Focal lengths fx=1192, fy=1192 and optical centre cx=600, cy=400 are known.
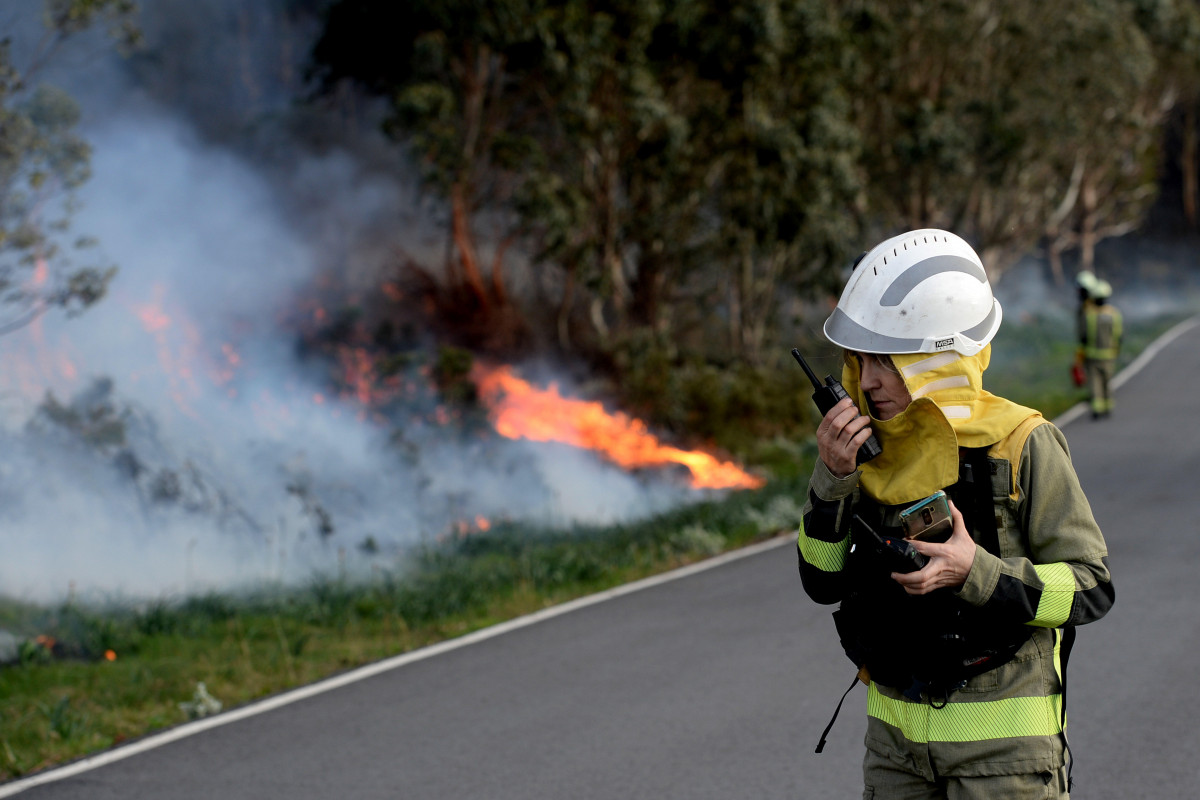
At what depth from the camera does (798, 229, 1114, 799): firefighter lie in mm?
2484

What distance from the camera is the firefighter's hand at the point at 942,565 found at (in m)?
2.40

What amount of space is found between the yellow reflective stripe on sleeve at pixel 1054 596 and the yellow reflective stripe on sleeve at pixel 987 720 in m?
0.21

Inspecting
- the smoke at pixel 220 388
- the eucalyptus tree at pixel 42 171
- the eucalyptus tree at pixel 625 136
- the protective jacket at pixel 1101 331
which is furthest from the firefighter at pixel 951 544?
the eucalyptus tree at pixel 625 136

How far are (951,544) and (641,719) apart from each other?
368 centimetres

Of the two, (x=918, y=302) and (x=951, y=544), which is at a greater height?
(x=918, y=302)

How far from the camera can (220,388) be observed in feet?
49.5

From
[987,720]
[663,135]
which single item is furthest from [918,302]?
[663,135]

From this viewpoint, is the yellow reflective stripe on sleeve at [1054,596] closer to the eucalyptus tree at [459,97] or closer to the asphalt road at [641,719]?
the asphalt road at [641,719]

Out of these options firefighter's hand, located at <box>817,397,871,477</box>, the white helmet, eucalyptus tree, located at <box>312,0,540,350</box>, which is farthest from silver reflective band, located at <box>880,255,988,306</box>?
eucalyptus tree, located at <box>312,0,540,350</box>

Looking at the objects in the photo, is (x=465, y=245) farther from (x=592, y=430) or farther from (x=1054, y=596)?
(x=1054, y=596)

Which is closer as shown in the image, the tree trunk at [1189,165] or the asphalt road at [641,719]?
the asphalt road at [641,719]

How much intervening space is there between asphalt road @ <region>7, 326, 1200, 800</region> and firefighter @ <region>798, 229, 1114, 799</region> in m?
2.37

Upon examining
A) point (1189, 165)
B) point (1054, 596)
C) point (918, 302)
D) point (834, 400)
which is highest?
point (918, 302)

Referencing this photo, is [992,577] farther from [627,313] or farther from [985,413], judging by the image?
[627,313]
